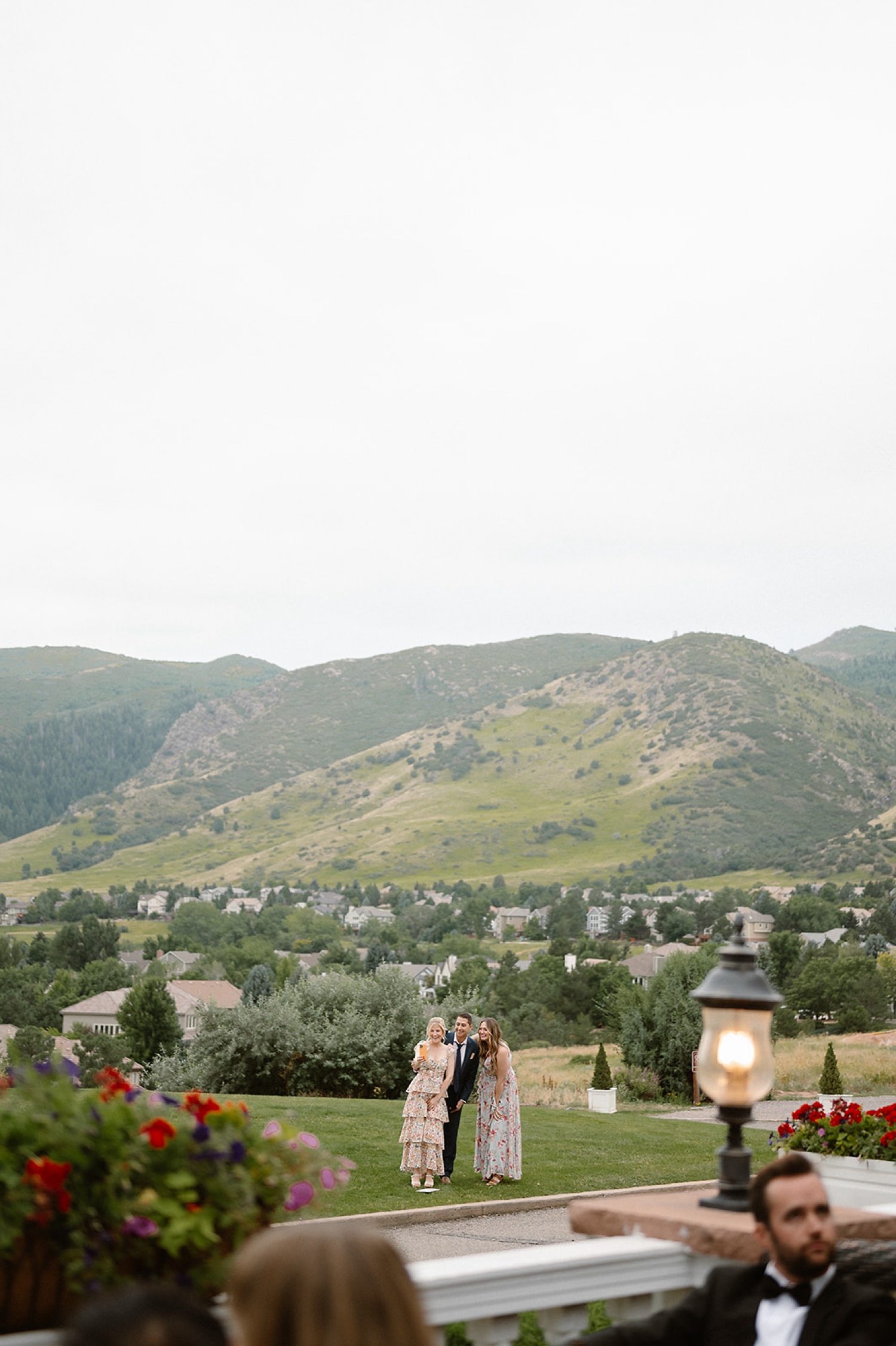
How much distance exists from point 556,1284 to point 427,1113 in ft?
26.4

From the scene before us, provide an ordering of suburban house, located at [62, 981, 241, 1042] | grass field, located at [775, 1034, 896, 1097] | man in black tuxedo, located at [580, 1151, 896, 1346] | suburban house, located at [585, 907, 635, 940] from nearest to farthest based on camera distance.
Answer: man in black tuxedo, located at [580, 1151, 896, 1346], grass field, located at [775, 1034, 896, 1097], suburban house, located at [62, 981, 241, 1042], suburban house, located at [585, 907, 635, 940]

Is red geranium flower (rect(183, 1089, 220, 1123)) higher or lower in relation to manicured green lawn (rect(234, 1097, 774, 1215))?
higher

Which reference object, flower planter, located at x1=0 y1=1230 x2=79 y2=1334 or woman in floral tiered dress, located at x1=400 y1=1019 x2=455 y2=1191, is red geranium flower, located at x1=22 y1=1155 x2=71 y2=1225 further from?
woman in floral tiered dress, located at x1=400 y1=1019 x2=455 y2=1191

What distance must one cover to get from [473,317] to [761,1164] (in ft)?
172

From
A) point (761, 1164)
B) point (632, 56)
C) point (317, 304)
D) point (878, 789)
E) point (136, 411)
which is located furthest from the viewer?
point (878, 789)

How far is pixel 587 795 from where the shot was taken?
147 metres

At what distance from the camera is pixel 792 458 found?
66188mm

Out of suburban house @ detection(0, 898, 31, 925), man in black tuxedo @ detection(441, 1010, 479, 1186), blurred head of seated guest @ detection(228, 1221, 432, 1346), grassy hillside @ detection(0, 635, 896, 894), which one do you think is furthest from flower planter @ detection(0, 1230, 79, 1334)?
suburban house @ detection(0, 898, 31, 925)

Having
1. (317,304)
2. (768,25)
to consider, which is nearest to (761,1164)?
(768,25)

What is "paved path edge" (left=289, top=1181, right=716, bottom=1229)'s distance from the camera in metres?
9.02

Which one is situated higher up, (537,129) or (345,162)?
(345,162)

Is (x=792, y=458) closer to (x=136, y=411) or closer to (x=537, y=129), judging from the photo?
(x=537, y=129)

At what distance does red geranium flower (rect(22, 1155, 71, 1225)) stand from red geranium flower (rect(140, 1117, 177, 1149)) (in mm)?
174

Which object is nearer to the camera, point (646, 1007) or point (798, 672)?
point (646, 1007)
